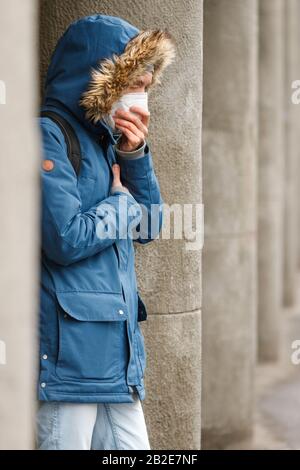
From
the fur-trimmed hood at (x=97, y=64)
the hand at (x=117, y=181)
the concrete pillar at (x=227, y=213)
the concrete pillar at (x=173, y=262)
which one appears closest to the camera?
the fur-trimmed hood at (x=97, y=64)

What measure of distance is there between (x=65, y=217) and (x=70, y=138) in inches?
13.9

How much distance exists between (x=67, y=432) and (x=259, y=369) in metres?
6.56

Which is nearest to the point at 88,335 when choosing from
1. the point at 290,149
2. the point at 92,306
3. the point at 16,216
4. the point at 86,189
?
the point at 92,306

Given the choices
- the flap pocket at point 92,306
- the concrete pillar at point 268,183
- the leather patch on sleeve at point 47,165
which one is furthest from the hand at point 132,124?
the concrete pillar at point 268,183

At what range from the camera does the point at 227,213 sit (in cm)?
695

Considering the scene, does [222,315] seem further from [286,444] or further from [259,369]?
[259,369]

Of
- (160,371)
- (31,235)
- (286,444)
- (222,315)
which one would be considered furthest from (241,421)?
(31,235)

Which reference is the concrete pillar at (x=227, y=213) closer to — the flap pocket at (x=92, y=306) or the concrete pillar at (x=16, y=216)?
the flap pocket at (x=92, y=306)

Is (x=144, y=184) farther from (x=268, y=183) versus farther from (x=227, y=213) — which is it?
(x=268, y=183)

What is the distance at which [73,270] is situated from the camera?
3.42 metres

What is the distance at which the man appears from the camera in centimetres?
334

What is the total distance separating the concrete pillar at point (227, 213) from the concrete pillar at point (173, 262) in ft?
6.26

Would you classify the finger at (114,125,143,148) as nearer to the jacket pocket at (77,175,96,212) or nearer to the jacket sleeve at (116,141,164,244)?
the jacket sleeve at (116,141,164,244)

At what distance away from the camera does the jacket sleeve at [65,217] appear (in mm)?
3287
